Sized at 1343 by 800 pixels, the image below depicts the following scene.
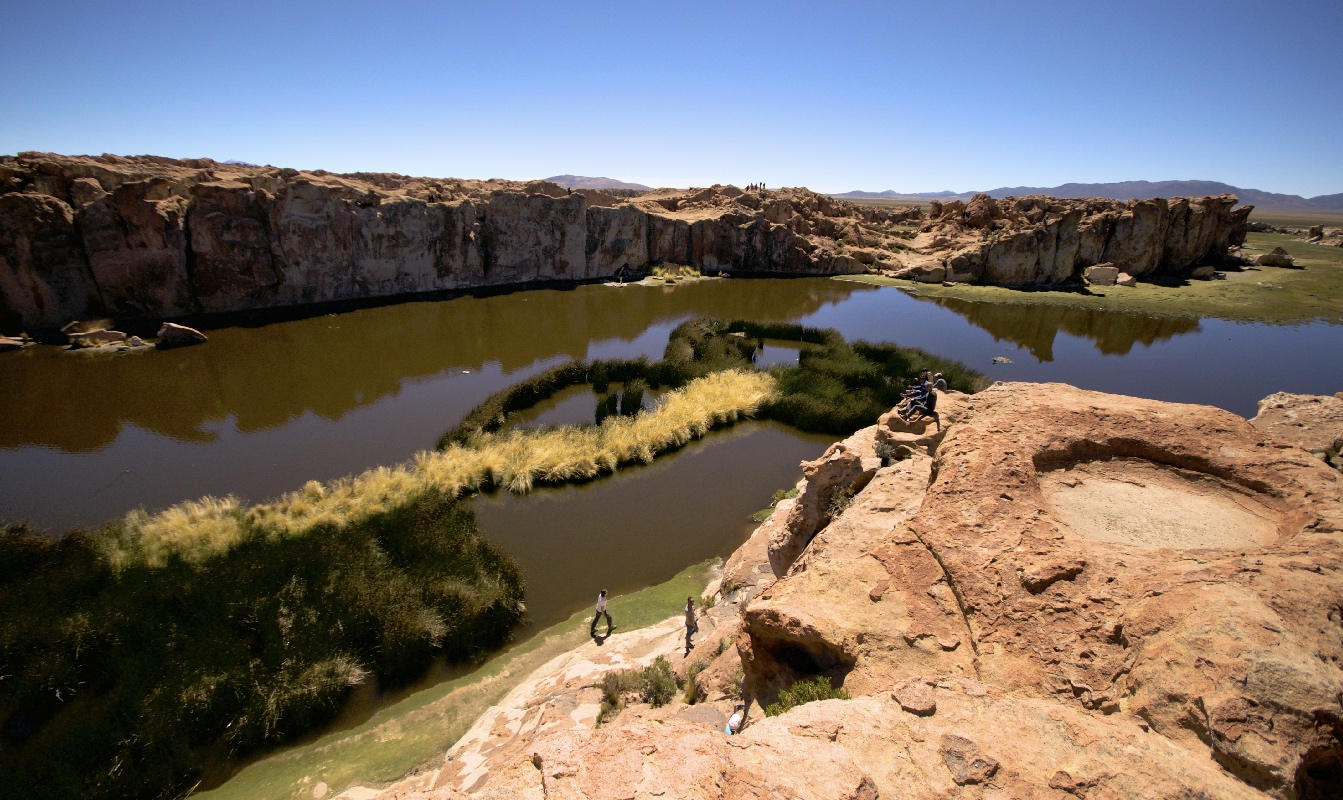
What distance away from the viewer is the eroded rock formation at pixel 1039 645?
143 inches

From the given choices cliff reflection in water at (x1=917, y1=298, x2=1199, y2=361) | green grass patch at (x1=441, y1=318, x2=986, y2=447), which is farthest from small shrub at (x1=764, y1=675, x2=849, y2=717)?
cliff reflection in water at (x1=917, y1=298, x2=1199, y2=361)

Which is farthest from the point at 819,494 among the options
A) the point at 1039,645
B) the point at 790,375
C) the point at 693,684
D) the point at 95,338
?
the point at 95,338

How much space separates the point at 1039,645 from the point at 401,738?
8.27 m

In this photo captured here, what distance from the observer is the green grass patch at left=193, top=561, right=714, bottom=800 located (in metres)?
7.65

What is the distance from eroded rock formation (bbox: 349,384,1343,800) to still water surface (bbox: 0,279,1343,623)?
643 cm

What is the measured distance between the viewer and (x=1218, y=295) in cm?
3972

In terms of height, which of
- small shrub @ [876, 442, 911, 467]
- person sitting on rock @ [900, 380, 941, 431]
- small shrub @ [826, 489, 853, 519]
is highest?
person sitting on rock @ [900, 380, 941, 431]

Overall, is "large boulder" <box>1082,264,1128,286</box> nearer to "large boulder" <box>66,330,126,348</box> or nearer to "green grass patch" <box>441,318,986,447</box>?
"green grass patch" <box>441,318,986,447</box>

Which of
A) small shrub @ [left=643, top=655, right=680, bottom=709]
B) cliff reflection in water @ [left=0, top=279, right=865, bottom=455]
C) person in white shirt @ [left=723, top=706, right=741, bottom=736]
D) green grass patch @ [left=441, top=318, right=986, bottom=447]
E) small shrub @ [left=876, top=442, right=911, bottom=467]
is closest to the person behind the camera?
person in white shirt @ [left=723, top=706, right=741, bottom=736]

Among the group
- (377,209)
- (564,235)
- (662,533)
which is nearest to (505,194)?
(564,235)

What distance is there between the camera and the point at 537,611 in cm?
1121

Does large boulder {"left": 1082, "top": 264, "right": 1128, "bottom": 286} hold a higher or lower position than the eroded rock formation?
higher

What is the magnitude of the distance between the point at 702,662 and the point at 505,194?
36.8m

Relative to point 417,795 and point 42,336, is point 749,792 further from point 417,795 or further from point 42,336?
point 42,336
